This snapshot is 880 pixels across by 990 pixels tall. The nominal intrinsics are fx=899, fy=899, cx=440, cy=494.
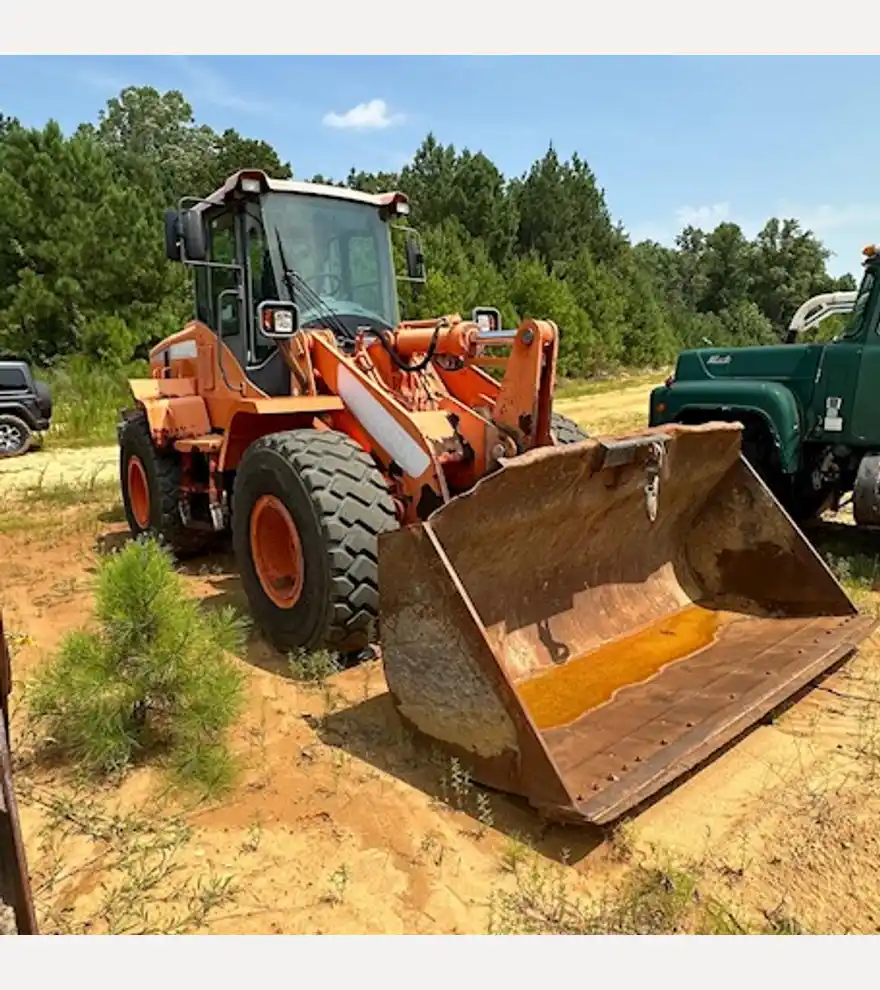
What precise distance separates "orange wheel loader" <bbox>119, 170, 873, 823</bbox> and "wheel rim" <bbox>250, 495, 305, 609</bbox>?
0.04 feet

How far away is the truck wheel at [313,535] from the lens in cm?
413

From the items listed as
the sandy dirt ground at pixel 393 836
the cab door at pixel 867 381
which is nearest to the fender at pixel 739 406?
the cab door at pixel 867 381

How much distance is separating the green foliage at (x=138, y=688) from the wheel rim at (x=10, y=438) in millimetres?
9873

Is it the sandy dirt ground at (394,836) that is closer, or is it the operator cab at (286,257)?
the sandy dirt ground at (394,836)

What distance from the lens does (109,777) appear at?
3426mm

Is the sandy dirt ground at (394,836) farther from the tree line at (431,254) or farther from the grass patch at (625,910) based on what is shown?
the tree line at (431,254)

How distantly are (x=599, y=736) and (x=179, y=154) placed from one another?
53852mm

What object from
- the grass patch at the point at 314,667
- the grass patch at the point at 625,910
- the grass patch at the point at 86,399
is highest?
the grass patch at the point at 86,399

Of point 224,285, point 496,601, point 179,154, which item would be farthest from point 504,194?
point 496,601

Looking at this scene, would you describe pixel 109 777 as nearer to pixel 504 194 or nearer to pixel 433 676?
pixel 433 676

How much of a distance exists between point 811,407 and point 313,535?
13.2ft

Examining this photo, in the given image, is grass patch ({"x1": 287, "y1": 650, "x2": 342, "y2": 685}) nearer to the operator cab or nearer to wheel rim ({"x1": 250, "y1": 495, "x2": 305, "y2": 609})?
wheel rim ({"x1": 250, "y1": 495, "x2": 305, "y2": 609})

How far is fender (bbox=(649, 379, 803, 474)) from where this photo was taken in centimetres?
639

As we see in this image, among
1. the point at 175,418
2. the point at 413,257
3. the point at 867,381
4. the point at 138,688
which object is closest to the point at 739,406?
the point at 867,381
